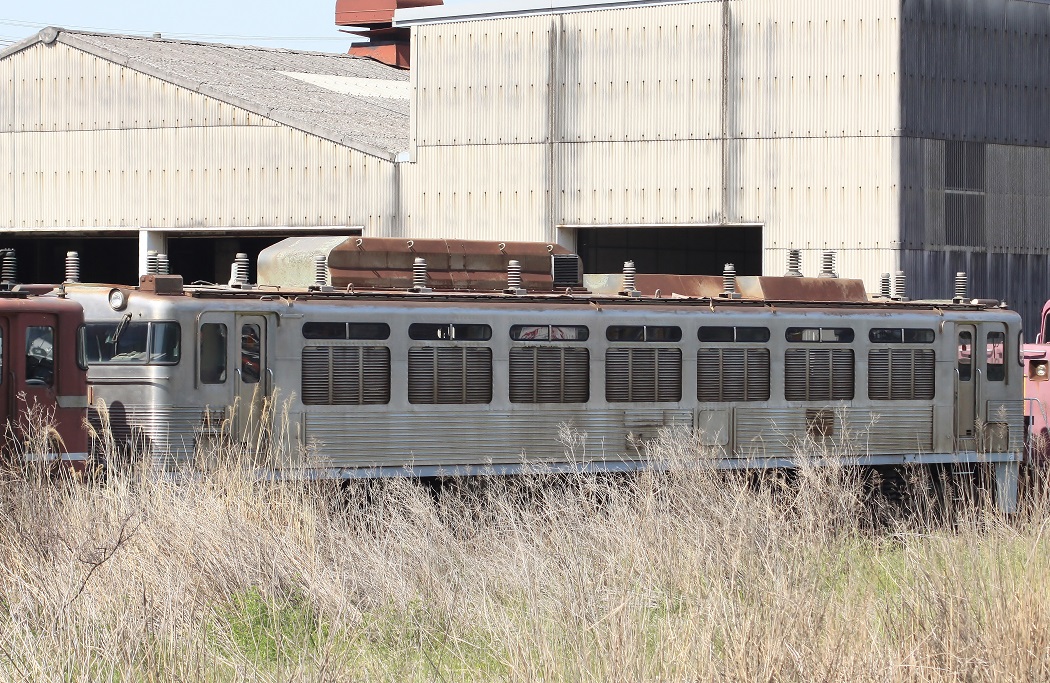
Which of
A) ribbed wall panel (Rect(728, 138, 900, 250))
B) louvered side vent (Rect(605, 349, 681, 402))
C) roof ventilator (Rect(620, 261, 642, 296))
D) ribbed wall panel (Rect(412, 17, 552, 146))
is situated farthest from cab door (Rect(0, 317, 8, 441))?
ribbed wall panel (Rect(412, 17, 552, 146))

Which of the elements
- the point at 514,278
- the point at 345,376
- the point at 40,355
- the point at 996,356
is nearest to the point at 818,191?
the point at 996,356

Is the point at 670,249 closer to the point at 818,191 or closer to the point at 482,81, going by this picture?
the point at 482,81

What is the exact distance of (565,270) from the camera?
17.7 meters

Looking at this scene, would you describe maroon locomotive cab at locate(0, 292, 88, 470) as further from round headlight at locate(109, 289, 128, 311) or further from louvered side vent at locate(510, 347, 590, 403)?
louvered side vent at locate(510, 347, 590, 403)

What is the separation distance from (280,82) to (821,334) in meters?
27.1

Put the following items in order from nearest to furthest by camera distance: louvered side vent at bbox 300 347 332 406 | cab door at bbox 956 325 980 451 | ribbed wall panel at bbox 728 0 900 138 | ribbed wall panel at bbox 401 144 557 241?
louvered side vent at bbox 300 347 332 406
cab door at bbox 956 325 980 451
ribbed wall panel at bbox 728 0 900 138
ribbed wall panel at bbox 401 144 557 241

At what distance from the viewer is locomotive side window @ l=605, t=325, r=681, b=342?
54.7ft

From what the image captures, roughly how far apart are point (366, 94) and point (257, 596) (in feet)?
122

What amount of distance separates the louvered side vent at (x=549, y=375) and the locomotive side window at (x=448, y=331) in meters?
0.40

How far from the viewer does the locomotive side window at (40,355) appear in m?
13.7

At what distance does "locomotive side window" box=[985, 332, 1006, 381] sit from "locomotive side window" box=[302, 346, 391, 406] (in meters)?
8.36

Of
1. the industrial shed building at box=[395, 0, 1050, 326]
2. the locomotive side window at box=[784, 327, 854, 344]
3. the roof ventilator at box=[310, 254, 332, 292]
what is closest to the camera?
the roof ventilator at box=[310, 254, 332, 292]

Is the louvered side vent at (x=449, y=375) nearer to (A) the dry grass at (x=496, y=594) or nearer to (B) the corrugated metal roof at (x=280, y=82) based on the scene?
(A) the dry grass at (x=496, y=594)

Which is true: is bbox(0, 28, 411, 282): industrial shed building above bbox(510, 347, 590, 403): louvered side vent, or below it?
above
